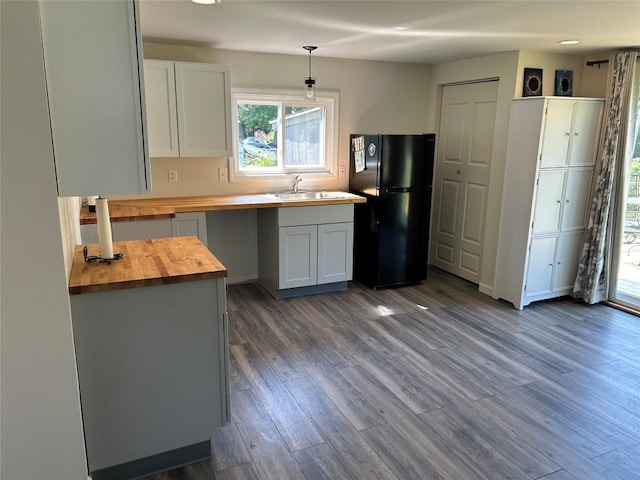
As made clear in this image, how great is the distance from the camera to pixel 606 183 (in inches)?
154

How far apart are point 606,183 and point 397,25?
7.77ft

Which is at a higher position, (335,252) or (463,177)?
(463,177)

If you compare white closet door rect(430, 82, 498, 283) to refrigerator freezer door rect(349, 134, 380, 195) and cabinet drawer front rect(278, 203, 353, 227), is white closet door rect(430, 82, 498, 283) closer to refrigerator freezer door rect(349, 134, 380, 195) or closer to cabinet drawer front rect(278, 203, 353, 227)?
refrigerator freezer door rect(349, 134, 380, 195)

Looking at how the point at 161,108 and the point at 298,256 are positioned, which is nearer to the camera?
the point at 161,108

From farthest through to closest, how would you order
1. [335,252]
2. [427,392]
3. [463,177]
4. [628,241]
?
[463,177]
[335,252]
[628,241]
[427,392]

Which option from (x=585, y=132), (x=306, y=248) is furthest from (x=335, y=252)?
(x=585, y=132)

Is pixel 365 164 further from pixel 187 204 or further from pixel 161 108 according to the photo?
pixel 161 108

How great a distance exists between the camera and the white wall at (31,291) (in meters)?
1.42

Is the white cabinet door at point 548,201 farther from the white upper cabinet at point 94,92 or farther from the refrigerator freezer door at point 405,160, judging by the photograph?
the white upper cabinet at point 94,92

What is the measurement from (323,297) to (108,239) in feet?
8.13

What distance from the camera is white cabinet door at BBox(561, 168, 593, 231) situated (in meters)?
3.98

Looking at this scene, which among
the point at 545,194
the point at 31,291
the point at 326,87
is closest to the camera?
the point at 31,291

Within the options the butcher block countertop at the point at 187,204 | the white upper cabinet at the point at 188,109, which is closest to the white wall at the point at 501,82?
the butcher block countertop at the point at 187,204

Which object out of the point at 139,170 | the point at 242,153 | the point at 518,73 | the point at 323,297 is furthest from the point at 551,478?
the point at 242,153
